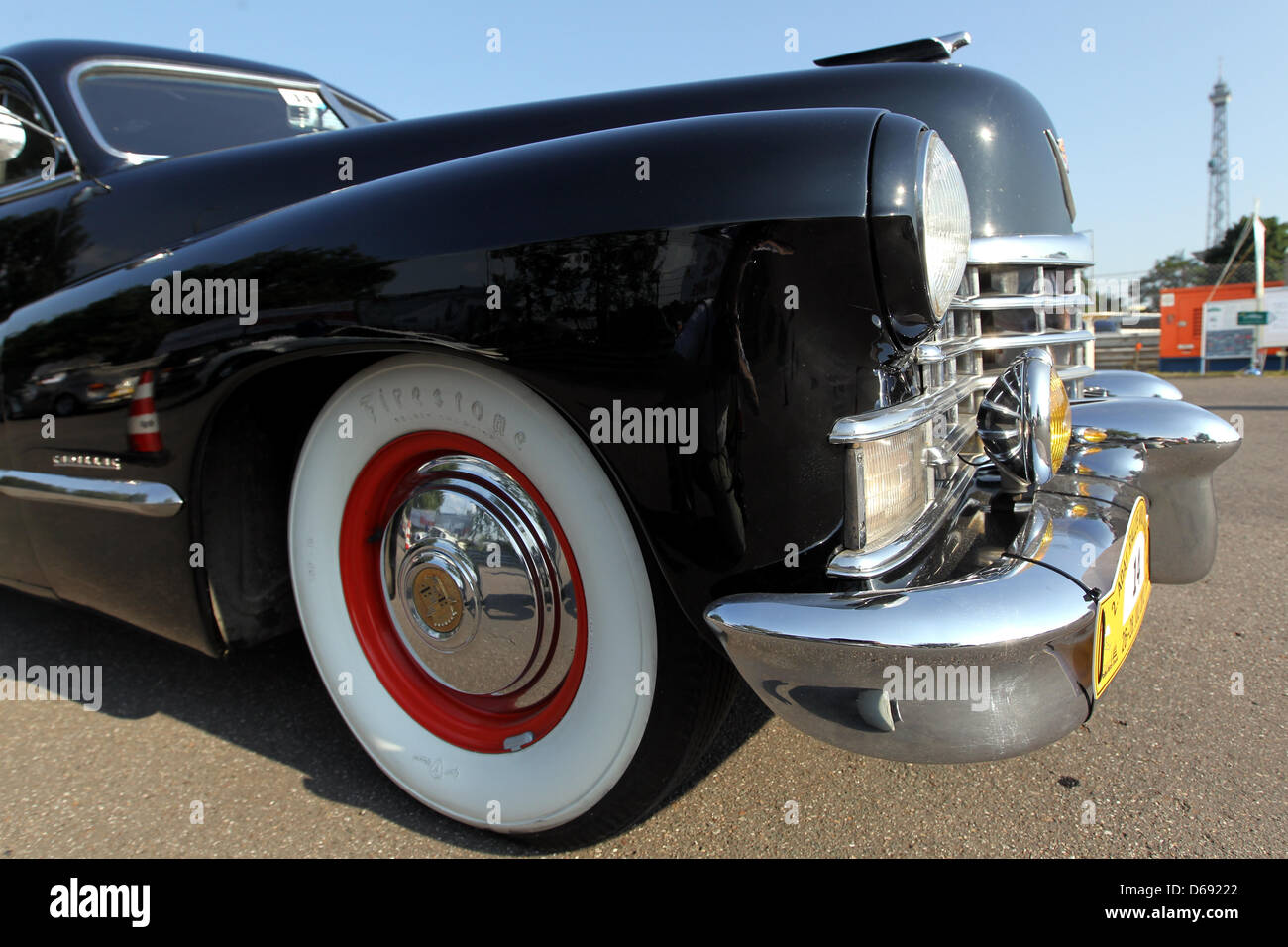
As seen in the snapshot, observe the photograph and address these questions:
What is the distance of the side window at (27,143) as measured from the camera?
7.48 feet

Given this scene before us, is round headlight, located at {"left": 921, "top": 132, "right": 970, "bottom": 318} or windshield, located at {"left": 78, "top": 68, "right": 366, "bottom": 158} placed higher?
windshield, located at {"left": 78, "top": 68, "right": 366, "bottom": 158}

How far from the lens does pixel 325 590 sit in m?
1.62

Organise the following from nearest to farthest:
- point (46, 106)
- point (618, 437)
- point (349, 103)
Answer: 1. point (618, 437)
2. point (46, 106)
3. point (349, 103)

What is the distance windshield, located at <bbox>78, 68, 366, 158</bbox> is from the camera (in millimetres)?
2303

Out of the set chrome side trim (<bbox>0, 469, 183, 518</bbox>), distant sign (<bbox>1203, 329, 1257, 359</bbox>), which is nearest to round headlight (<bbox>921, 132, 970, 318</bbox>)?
chrome side trim (<bbox>0, 469, 183, 518</bbox>)

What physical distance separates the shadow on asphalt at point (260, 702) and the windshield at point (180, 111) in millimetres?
1268

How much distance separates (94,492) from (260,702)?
62 centimetres

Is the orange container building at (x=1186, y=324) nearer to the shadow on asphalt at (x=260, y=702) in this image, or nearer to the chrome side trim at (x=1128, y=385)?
the chrome side trim at (x=1128, y=385)

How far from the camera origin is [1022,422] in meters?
1.35

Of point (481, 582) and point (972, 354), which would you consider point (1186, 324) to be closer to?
point (972, 354)

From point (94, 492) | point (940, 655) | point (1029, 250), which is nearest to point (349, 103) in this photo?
point (94, 492)

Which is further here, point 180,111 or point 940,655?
point 180,111

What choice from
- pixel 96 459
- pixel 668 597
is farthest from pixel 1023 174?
pixel 96 459

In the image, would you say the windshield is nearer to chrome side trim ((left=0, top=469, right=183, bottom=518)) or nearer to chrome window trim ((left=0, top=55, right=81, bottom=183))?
chrome window trim ((left=0, top=55, right=81, bottom=183))
